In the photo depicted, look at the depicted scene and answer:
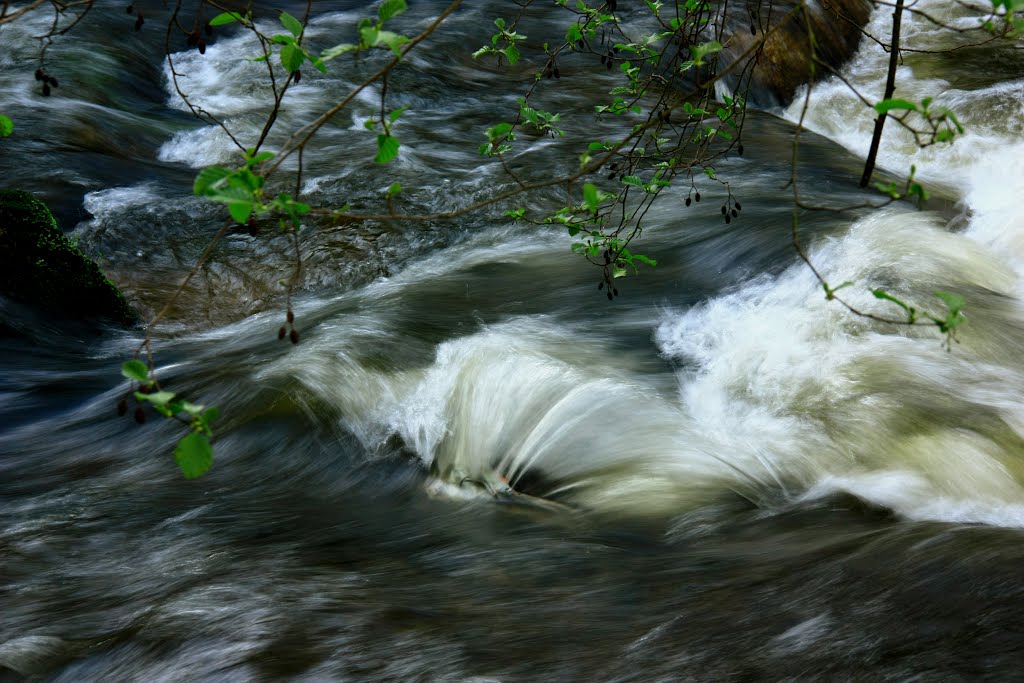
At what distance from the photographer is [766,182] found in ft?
21.5

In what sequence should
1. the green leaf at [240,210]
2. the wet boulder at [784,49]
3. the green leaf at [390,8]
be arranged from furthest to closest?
the wet boulder at [784,49], the green leaf at [390,8], the green leaf at [240,210]

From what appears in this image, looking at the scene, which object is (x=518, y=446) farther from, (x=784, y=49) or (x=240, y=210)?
(x=784, y=49)

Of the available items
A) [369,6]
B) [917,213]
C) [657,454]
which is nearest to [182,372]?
[657,454]

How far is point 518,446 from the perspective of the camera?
4039 mm

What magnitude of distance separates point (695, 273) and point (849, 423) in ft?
6.00

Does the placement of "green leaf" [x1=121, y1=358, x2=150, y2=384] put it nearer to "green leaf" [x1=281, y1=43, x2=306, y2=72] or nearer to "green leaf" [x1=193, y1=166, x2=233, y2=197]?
"green leaf" [x1=193, y1=166, x2=233, y2=197]

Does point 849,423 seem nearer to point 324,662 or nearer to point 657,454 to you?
point 657,454

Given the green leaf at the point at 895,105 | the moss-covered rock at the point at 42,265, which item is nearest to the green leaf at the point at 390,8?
the green leaf at the point at 895,105

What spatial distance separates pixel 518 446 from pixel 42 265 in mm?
3103

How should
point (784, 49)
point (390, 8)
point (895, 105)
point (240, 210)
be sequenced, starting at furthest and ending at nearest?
point (784, 49) < point (390, 8) < point (895, 105) < point (240, 210)

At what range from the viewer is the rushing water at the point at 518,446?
261 cm

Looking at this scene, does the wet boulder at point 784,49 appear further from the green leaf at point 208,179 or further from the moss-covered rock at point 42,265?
the green leaf at point 208,179

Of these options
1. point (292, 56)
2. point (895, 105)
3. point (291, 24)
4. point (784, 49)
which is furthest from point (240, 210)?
point (784, 49)

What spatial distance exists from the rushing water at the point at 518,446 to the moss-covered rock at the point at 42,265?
0.58 feet
